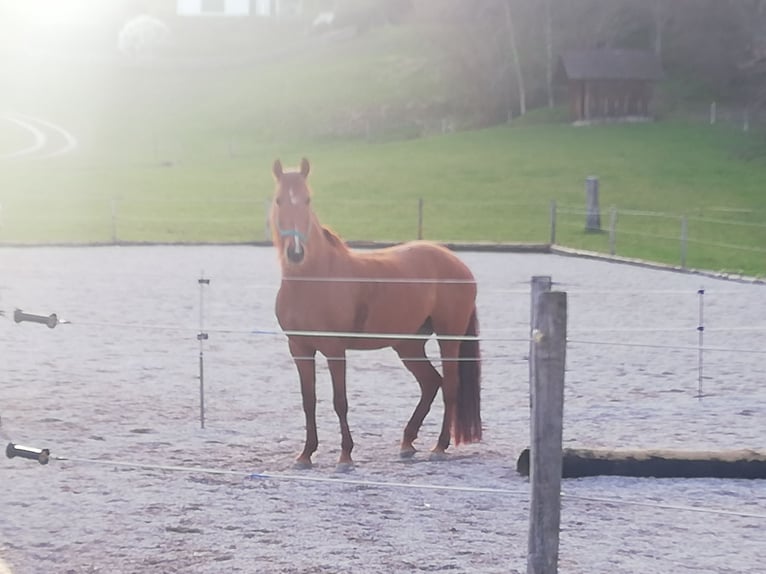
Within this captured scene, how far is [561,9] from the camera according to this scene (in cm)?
6675

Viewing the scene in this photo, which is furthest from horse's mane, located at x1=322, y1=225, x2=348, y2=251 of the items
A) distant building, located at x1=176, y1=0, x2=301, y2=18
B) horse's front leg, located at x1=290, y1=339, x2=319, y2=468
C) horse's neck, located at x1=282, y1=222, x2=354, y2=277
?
distant building, located at x1=176, y1=0, x2=301, y2=18

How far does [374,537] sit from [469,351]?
2634 millimetres

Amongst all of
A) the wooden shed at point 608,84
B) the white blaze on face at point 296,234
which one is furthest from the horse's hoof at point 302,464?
the wooden shed at point 608,84

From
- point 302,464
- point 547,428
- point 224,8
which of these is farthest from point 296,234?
point 224,8

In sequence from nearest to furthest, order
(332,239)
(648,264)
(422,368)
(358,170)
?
(332,239) → (422,368) → (648,264) → (358,170)

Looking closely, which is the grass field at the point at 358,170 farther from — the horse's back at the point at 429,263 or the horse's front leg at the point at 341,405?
the horse's front leg at the point at 341,405

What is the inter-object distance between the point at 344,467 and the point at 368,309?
113cm

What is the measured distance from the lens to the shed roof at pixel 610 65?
55969 mm

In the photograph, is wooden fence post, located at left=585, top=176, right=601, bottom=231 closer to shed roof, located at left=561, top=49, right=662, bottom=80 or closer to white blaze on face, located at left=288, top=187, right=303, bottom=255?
white blaze on face, located at left=288, top=187, right=303, bottom=255

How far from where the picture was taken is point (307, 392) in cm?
802

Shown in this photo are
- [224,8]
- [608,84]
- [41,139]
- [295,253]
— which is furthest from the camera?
[224,8]

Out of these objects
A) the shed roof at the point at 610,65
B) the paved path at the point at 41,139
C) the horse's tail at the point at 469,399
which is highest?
the shed roof at the point at 610,65

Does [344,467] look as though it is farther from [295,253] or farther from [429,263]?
[429,263]

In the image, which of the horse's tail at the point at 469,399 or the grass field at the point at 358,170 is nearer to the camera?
the horse's tail at the point at 469,399
